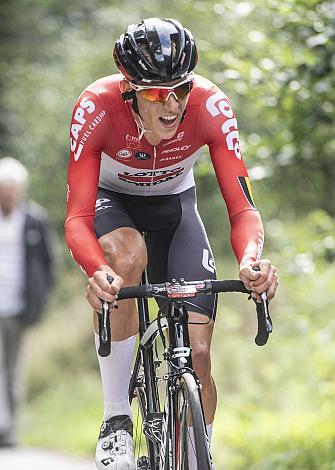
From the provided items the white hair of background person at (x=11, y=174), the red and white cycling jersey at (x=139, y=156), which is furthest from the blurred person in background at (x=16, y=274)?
the red and white cycling jersey at (x=139, y=156)

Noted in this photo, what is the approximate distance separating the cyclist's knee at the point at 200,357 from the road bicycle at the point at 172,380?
0.13 metres

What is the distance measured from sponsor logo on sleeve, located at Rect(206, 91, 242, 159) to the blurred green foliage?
1.17 metres

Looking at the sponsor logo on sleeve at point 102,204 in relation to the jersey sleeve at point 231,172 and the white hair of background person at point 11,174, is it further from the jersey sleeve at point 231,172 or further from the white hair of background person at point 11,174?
the white hair of background person at point 11,174

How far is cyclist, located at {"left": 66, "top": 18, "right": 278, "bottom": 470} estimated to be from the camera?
16.4 ft

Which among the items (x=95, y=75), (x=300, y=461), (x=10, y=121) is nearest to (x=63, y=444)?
(x=300, y=461)

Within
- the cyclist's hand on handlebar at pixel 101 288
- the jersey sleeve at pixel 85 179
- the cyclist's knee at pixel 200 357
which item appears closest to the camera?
the cyclist's hand on handlebar at pixel 101 288

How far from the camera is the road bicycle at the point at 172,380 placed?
180 inches

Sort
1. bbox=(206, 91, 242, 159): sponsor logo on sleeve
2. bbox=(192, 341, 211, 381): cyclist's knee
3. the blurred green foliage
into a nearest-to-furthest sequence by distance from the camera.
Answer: bbox=(192, 341, 211, 381): cyclist's knee → bbox=(206, 91, 242, 159): sponsor logo on sleeve → the blurred green foliage

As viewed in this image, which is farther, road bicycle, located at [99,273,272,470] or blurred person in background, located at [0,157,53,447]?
blurred person in background, located at [0,157,53,447]

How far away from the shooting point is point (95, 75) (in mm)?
13555

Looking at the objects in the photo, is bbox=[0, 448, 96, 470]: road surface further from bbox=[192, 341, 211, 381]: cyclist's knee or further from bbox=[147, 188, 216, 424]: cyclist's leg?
bbox=[192, 341, 211, 381]: cyclist's knee

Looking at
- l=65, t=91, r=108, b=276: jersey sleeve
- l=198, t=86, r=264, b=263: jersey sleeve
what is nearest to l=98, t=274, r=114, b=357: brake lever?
l=65, t=91, r=108, b=276: jersey sleeve

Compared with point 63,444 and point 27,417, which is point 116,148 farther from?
point 27,417

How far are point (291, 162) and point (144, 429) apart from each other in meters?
3.17
